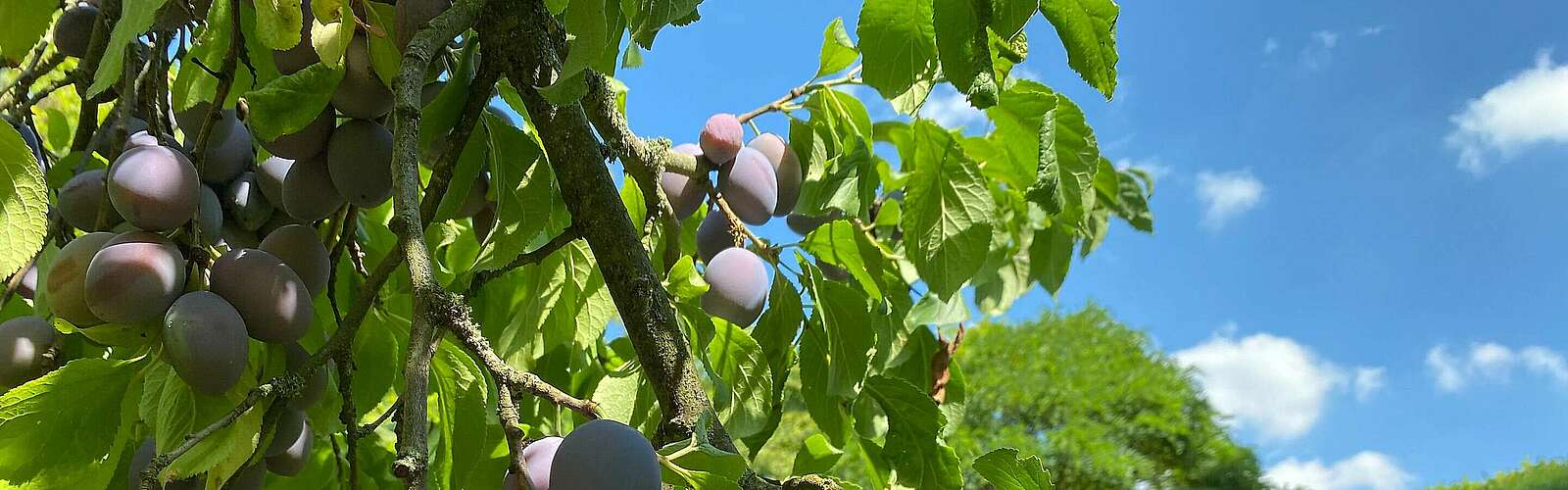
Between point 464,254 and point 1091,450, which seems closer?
point 464,254

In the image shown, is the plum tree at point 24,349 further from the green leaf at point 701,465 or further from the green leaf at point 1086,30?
the green leaf at point 1086,30

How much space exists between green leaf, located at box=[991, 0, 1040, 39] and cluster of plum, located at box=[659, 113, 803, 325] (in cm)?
30

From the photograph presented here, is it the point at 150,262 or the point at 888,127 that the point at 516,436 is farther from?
the point at 888,127

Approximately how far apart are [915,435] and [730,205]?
0.24m

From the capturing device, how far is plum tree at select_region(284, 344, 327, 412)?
58 cm

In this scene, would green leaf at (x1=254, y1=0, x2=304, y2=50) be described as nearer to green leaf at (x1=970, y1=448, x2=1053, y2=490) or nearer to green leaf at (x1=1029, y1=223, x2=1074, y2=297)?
green leaf at (x1=970, y1=448, x2=1053, y2=490)

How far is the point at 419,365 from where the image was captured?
373mm

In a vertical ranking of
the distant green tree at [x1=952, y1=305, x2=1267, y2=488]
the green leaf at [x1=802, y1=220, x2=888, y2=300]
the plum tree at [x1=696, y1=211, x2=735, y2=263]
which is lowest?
the plum tree at [x1=696, y1=211, x2=735, y2=263]

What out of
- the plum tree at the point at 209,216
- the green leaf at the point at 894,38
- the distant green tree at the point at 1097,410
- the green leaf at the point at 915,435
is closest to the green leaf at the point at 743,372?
the green leaf at the point at 915,435

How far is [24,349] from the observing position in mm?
608

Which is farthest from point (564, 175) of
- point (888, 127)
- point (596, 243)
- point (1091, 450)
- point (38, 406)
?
point (1091, 450)

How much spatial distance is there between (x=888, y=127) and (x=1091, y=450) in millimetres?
4295

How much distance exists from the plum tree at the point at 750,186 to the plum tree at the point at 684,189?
2 centimetres

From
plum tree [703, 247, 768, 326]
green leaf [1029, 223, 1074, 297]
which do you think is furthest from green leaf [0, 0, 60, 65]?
green leaf [1029, 223, 1074, 297]
